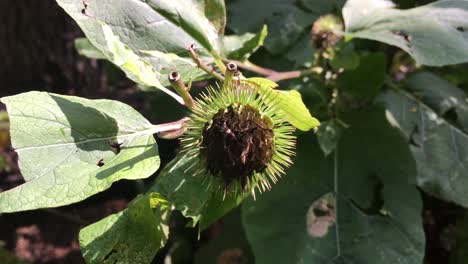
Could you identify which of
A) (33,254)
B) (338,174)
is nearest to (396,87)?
(338,174)

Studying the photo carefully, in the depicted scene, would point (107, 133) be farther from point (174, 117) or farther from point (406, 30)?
point (174, 117)

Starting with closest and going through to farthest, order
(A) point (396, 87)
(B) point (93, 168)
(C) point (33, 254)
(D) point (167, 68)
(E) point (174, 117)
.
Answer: (B) point (93, 168) < (D) point (167, 68) < (A) point (396, 87) < (E) point (174, 117) < (C) point (33, 254)

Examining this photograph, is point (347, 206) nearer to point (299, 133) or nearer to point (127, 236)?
point (299, 133)

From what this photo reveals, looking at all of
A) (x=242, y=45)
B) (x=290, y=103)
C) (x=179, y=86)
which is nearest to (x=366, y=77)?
(x=242, y=45)

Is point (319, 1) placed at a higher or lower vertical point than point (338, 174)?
higher

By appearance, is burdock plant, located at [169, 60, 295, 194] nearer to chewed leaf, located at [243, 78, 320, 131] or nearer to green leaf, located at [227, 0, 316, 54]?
chewed leaf, located at [243, 78, 320, 131]

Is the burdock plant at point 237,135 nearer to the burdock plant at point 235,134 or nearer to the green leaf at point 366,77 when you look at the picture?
the burdock plant at point 235,134
